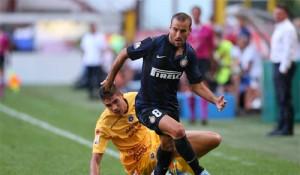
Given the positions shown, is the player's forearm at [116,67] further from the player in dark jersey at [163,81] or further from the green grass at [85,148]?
the green grass at [85,148]

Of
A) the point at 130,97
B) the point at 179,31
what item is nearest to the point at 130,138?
the point at 130,97

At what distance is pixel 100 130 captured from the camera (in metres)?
8.64

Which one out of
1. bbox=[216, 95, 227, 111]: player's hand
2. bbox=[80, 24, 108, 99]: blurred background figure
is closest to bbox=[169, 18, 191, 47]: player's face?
bbox=[216, 95, 227, 111]: player's hand

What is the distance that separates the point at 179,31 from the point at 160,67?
42cm

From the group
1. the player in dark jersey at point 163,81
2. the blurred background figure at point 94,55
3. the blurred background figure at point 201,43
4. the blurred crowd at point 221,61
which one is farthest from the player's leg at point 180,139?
the blurred background figure at point 94,55

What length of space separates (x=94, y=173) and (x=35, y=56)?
23310mm

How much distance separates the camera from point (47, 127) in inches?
612

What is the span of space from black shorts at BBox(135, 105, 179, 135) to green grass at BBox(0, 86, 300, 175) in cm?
169

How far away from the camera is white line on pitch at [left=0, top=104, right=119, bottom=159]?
12.9 metres

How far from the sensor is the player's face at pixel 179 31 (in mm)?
8070

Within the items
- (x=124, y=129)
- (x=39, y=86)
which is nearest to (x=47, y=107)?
(x=39, y=86)

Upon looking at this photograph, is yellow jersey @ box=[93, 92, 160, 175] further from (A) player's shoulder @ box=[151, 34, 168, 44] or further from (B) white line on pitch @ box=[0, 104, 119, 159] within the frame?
(B) white line on pitch @ box=[0, 104, 119, 159]

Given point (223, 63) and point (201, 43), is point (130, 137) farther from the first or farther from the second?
point (223, 63)

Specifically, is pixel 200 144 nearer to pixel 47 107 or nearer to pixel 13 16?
pixel 47 107
